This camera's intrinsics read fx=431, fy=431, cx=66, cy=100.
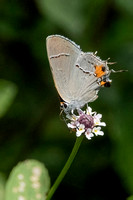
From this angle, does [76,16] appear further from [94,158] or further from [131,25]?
[94,158]

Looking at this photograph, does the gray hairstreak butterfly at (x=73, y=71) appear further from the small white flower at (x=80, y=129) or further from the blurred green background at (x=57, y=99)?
the blurred green background at (x=57, y=99)

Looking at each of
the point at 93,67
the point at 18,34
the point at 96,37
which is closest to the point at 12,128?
the point at 18,34

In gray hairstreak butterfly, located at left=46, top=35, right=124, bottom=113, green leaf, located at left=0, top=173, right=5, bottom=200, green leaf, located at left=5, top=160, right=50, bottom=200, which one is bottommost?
green leaf, located at left=0, top=173, right=5, bottom=200

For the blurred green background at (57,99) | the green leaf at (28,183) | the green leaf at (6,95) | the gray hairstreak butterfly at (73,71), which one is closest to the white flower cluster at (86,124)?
the gray hairstreak butterfly at (73,71)

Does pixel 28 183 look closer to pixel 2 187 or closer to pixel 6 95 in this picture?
pixel 2 187

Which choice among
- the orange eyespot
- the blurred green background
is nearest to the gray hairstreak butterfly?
the orange eyespot

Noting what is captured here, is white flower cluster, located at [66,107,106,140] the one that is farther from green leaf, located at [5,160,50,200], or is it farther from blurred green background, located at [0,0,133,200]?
blurred green background, located at [0,0,133,200]

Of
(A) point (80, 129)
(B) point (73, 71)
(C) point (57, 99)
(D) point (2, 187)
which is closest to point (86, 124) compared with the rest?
(A) point (80, 129)
